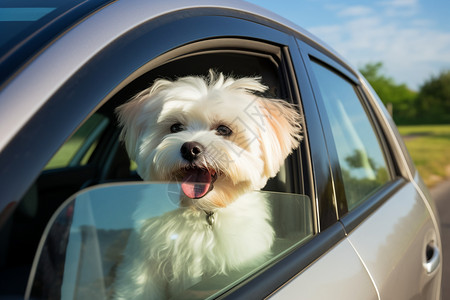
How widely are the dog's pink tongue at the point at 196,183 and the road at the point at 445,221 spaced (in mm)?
2226

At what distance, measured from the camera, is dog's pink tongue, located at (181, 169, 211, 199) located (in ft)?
5.20

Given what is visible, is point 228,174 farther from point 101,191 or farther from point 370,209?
point 101,191

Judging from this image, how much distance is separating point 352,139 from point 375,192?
295mm

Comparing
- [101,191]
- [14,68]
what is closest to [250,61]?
[101,191]

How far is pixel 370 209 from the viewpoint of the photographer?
6.21ft

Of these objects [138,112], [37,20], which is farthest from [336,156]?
[37,20]

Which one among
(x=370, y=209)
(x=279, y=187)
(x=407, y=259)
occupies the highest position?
A: (x=279, y=187)

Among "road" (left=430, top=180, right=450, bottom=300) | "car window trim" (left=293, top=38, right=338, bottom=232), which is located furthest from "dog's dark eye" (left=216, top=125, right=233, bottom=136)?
"road" (left=430, top=180, right=450, bottom=300)

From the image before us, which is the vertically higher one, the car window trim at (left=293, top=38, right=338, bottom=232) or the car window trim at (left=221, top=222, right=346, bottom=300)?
the car window trim at (left=293, top=38, right=338, bottom=232)

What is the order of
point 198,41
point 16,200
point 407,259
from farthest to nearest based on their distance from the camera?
1. point 407,259
2. point 198,41
3. point 16,200

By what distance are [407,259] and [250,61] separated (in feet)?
3.25

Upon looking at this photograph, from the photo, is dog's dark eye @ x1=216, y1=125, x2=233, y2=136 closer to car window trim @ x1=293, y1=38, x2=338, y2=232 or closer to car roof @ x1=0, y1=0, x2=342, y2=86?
car window trim @ x1=293, y1=38, x2=338, y2=232

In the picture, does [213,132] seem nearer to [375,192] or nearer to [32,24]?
[375,192]

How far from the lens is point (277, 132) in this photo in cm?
182
